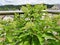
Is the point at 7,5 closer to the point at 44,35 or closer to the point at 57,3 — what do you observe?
the point at 57,3

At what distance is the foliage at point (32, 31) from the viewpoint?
1.31 m

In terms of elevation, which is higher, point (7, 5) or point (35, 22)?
point (35, 22)

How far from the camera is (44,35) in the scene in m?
1.30

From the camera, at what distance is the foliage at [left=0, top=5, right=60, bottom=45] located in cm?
131

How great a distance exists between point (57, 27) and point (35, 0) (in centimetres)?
191

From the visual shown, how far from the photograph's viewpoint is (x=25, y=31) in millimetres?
1328

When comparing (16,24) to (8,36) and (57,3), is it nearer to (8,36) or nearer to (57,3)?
(8,36)

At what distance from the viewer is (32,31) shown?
1.32 metres

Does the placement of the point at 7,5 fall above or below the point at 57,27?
below

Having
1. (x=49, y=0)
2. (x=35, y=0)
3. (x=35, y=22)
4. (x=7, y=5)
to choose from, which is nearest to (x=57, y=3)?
(x=49, y=0)

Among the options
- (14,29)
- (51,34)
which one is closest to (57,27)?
(51,34)

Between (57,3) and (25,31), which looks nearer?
(25,31)

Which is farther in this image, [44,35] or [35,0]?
[35,0]

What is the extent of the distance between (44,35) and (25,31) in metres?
0.13
